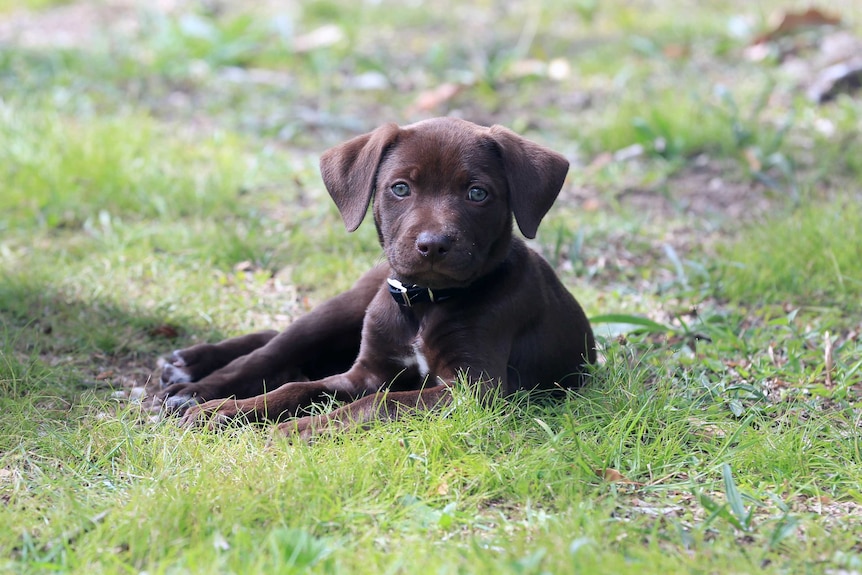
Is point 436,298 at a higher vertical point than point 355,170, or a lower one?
lower

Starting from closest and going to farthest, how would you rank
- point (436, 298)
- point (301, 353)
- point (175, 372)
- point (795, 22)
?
point (436, 298) → point (175, 372) → point (301, 353) → point (795, 22)

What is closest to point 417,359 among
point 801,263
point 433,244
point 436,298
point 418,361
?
point 418,361

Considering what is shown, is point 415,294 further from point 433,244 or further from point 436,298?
point 433,244

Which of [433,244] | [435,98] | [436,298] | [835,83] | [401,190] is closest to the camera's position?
[433,244]

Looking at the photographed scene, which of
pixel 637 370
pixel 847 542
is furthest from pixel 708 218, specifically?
pixel 847 542

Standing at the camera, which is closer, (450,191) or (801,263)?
(450,191)

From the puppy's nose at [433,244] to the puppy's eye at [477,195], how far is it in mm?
281

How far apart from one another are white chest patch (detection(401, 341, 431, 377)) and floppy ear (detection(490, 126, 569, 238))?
2.09 ft

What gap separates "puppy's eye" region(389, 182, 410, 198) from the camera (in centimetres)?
399

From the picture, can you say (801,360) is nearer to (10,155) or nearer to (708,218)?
(708,218)

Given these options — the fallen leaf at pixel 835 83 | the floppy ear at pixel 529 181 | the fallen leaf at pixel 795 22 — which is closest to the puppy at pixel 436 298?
the floppy ear at pixel 529 181

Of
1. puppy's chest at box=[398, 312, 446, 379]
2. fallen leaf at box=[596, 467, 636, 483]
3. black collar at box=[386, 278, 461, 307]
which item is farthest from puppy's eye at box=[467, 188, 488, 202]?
fallen leaf at box=[596, 467, 636, 483]

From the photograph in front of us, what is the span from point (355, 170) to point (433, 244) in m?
0.65

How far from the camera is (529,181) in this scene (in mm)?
4012
